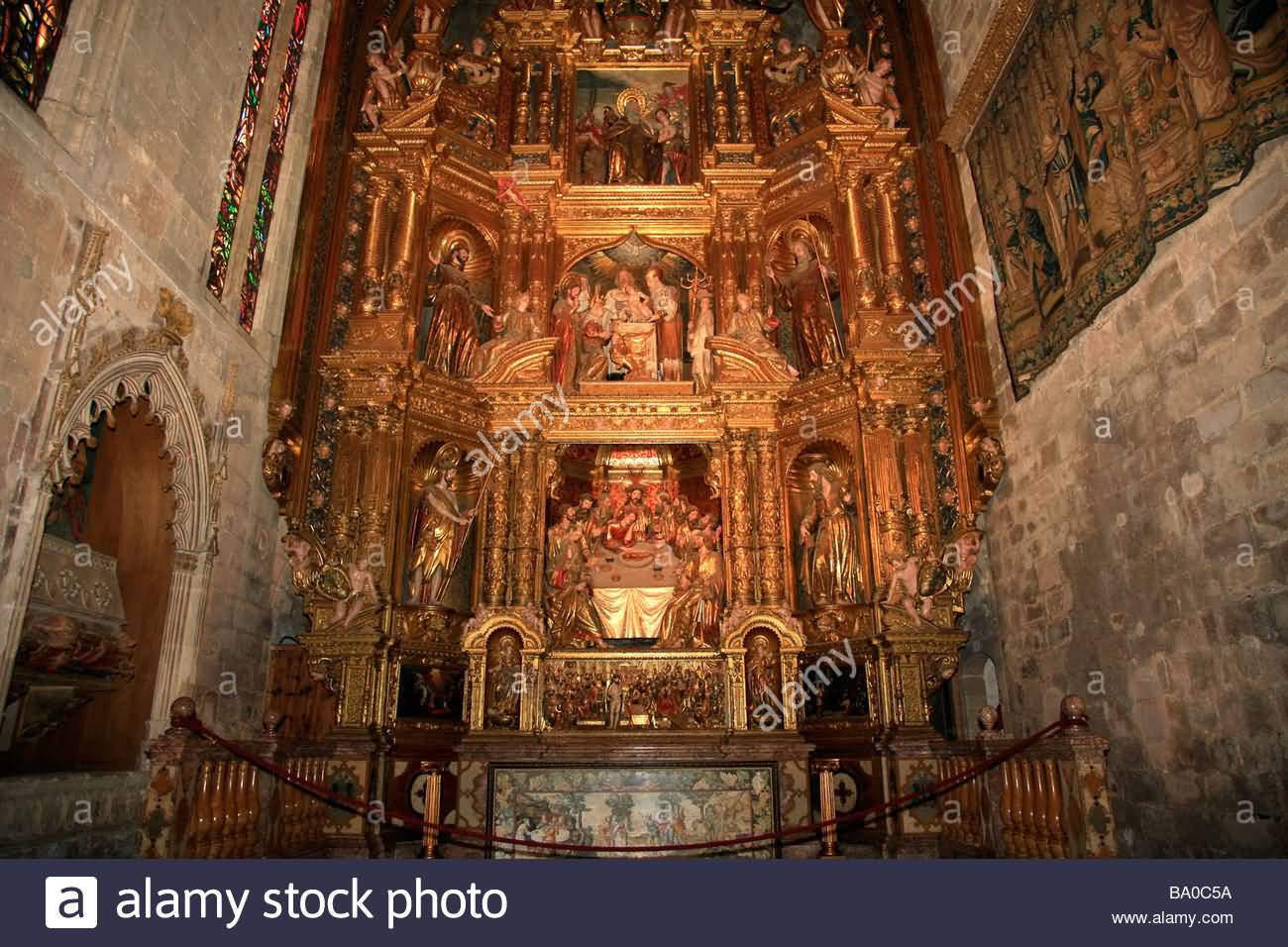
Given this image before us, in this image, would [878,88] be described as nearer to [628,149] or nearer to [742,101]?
[742,101]

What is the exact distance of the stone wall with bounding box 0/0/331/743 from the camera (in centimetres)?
702

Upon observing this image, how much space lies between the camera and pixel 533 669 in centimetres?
1084

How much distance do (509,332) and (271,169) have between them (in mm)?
3902

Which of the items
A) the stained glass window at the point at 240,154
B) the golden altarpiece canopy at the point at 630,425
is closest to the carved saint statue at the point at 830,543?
the golden altarpiece canopy at the point at 630,425

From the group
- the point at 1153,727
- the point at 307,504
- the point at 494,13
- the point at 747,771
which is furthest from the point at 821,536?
the point at 494,13

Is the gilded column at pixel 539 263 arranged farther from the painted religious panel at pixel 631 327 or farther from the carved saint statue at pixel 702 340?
the carved saint statue at pixel 702 340

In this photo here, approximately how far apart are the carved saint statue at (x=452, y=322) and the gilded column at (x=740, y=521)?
421 cm

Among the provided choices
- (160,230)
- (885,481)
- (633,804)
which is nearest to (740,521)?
(885,481)

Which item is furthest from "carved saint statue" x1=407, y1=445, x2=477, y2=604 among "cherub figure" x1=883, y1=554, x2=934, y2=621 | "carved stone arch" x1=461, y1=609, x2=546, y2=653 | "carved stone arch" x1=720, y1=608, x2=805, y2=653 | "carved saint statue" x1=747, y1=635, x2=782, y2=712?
"cherub figure" x1=883, y1=554, x2=934, y2=621

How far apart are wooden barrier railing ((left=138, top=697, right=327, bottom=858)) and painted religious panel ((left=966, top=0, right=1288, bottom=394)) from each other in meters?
8.93

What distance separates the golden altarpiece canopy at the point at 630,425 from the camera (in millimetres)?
10680

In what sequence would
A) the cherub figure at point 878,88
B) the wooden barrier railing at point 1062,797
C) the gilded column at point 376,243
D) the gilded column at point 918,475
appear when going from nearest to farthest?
the wooden barrier railing at point 1062,797 < the gilded column at point 918,475 < the gilded column at point 376,243 < the cherub figure at point 878,88

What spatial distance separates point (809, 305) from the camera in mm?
13555

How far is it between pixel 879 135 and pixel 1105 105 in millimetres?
5275
